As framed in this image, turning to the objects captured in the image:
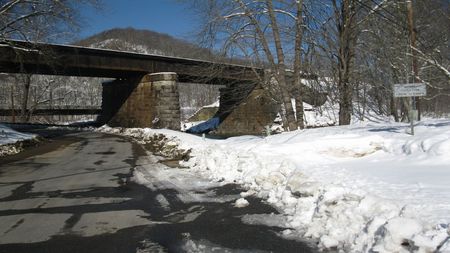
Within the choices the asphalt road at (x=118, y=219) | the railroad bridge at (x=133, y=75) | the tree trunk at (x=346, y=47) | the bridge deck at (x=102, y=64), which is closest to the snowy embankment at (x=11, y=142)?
the asphalt road at (x=118, y=219)

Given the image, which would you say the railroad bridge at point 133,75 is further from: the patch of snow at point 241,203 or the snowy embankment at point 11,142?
the patch of snow at point 241,203

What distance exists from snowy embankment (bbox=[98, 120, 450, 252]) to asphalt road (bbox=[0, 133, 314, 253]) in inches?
21.2

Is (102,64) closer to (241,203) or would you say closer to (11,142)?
(11,142)

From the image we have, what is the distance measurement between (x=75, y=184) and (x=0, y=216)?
3.37 metres

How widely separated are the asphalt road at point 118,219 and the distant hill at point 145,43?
10319 millimetres

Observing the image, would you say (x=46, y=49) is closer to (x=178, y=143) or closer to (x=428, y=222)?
(x=178, y=143)

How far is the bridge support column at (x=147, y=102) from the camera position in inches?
1421

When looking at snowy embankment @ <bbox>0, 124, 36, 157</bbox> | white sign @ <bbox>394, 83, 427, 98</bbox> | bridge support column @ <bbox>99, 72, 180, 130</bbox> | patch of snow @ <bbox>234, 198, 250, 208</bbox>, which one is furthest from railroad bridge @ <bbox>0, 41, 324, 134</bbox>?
patch of snow @ <bbox>234, 198, 250, 208</bbox>

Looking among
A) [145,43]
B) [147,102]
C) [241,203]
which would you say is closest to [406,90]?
[241,203]

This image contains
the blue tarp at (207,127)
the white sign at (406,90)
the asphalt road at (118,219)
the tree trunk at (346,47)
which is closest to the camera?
the asphalt road at (118,219)

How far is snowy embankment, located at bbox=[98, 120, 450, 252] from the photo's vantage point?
5055mm

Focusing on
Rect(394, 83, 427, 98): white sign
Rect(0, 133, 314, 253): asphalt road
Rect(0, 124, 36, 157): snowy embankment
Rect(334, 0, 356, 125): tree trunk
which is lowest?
Rect(0, 133, 314, 253): asphalt road

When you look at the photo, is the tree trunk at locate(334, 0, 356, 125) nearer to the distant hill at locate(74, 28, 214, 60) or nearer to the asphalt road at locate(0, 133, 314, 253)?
the distant hill at locate(74, 28, 214, 60)

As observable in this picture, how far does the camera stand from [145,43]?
209ft
